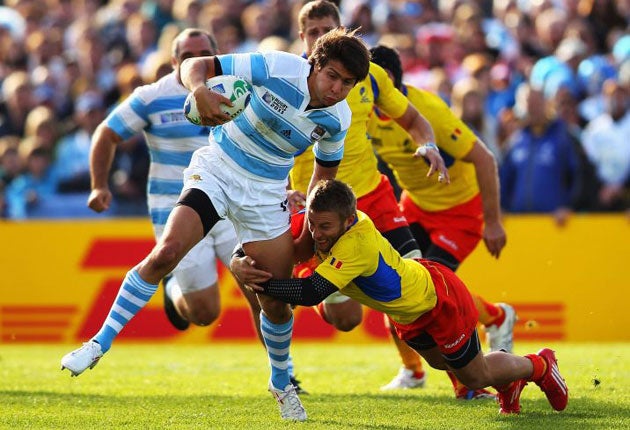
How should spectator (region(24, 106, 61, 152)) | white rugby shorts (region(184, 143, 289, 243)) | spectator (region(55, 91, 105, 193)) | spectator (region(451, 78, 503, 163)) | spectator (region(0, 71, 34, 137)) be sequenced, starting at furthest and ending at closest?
spectator (region(0, 71, 34, 137)) → spectator (region(24, 106, 61, 152)) → spectator (region(55, 91, 105, 193)) → spectator (region(451, 78, 503, 163)) → white rugby shorts (region(184, 143, 289, 243))

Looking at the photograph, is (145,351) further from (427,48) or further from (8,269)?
(427,48)

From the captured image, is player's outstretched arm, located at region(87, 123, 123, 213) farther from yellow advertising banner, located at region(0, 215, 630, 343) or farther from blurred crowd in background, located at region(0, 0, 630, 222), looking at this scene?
yellow advertising banner, located at region(0, 215, 630, 343)

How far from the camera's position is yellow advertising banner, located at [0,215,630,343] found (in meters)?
13.7

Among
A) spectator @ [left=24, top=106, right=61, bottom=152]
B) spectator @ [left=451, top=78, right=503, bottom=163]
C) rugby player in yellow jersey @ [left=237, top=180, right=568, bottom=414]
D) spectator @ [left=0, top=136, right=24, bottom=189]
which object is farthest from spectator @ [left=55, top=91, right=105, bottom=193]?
rugby player in yellow jersey @ [left=237, top=180, right=568, bottom=414]

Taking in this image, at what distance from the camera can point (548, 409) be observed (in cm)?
779

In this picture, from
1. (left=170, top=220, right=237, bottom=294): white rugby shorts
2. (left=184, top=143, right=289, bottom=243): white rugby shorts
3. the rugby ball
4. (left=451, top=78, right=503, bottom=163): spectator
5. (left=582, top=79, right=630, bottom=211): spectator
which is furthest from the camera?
(left=582, top=79, right=630, bottom=211): spectator

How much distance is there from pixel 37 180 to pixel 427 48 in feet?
18.3

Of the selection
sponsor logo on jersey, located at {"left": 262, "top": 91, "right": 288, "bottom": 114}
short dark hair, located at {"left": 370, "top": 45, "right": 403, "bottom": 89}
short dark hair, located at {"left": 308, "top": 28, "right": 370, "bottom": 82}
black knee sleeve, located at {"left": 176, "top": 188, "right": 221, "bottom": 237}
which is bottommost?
black knee sleeve, located at {"left": 176, "top": 188, "right": 221, "bottom": 237}

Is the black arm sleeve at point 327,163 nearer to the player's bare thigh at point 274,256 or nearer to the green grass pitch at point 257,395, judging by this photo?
the player's bare thigh at point 274,256

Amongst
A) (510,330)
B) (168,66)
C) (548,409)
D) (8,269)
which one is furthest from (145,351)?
(548,409)

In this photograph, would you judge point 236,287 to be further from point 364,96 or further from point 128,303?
point 128,303

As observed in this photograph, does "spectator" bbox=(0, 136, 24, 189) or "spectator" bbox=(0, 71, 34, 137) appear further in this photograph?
"spectator" bbox=(0, 71, 34, 137)

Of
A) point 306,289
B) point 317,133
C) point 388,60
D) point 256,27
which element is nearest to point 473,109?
point 256,27

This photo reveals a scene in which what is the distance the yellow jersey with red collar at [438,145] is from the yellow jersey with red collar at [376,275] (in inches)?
75.9
